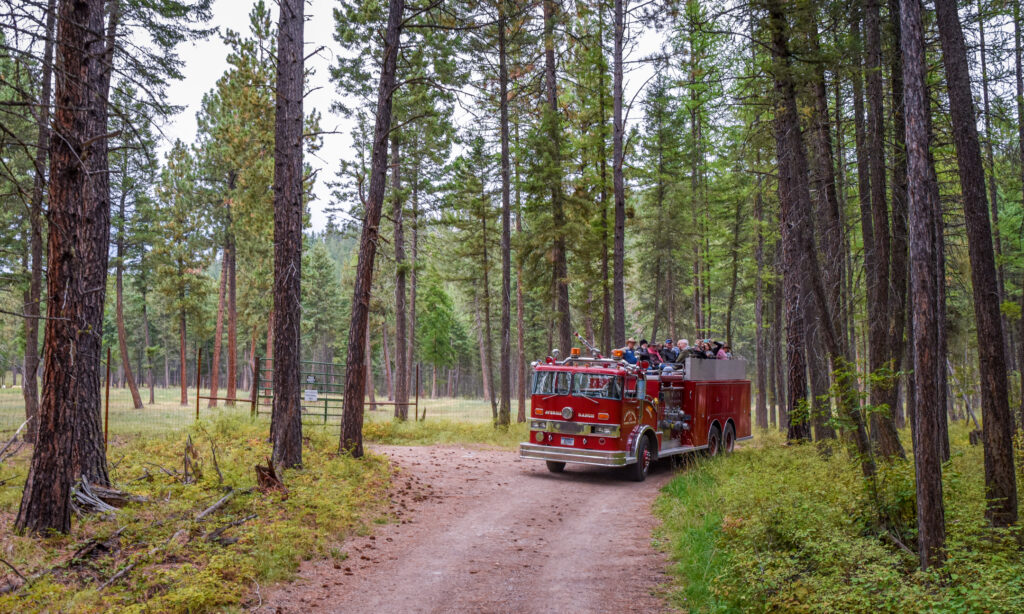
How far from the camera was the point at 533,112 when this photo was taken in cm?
2623

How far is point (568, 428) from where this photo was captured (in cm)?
1445

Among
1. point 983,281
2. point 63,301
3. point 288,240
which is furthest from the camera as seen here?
point 288,240

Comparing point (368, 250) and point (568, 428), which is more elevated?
point (368, 250)

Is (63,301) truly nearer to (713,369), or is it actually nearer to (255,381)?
(255,381)

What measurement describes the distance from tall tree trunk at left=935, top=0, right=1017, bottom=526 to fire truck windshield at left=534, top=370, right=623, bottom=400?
701cm

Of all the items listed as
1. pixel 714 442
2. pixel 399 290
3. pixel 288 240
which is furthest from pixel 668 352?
pixel 399 290

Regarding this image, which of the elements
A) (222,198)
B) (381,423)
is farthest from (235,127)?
(381,423)

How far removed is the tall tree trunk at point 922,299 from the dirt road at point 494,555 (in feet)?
9.82

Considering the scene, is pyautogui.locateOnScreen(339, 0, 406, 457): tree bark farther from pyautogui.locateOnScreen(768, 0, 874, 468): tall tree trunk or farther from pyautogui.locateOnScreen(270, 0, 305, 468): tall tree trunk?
pyautogui.locateOnScreen(768, 0, 874, 468): tall tree trunk

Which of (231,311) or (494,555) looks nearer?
(494,555)

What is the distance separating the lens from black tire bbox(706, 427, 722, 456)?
684 inches

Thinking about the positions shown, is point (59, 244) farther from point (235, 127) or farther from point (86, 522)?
point (235, 127)

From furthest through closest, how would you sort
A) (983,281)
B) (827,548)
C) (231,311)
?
(231,311)
(983,281)
(827,548)

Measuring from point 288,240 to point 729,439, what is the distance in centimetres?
1392
